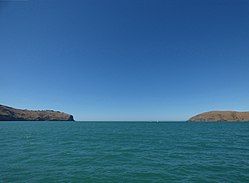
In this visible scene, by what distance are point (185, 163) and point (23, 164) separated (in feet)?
66.5

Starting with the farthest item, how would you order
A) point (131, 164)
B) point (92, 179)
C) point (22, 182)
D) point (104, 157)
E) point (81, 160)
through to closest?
point (104, 157) < point (81, 160) < point (131, 164) < point (92, 179) < point (22, 182)

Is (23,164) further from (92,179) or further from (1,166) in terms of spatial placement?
(92,179)

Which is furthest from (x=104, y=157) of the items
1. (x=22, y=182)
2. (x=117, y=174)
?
(x=22, y=182)

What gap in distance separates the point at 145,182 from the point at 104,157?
1213cm

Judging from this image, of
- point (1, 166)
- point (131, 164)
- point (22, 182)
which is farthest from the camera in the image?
point (131, 164)

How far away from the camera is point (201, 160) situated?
29.0m

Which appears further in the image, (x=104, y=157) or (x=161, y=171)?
(x=104, y=157)

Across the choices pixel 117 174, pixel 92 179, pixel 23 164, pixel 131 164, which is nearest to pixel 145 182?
pixel 117 174

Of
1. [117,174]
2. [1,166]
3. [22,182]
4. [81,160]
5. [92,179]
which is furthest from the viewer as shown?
[81,160]

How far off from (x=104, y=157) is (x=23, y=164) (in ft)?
35.4

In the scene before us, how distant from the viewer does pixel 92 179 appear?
66.7 feet

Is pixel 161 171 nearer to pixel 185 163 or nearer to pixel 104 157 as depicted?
pixel 185 163

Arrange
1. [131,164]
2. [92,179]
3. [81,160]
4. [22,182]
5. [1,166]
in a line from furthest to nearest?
[81,160], [131,164], [1,166], [92,179], [22,182]

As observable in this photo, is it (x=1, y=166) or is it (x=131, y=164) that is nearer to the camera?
(x=1, y=166)
